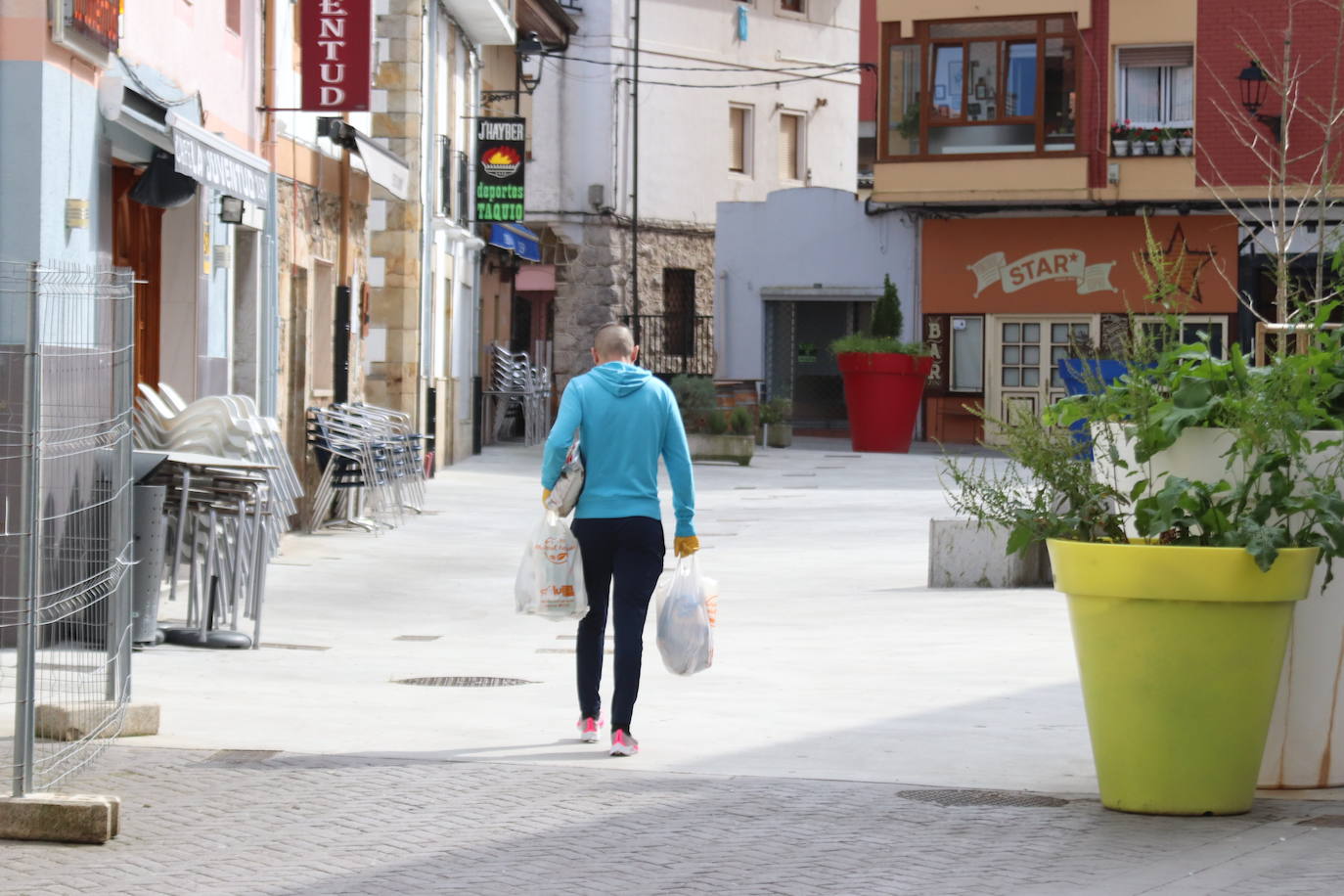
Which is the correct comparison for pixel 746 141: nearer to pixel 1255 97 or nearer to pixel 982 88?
pixel 982 88

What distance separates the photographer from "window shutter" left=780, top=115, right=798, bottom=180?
4266cm

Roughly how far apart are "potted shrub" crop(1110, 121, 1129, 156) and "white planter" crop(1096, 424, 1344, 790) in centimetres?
2638

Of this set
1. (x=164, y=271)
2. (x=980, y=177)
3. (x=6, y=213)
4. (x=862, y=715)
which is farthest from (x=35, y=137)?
(x=980, y=177)

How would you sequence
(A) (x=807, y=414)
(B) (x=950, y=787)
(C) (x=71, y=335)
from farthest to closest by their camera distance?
1. (A) (x=807, y=414)
2. (C) (x=71, y=335)
3. (B) (x=950, y=787)

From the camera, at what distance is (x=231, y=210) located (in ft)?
48.4

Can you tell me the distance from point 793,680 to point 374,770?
3.08m

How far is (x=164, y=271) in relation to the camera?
1442cm

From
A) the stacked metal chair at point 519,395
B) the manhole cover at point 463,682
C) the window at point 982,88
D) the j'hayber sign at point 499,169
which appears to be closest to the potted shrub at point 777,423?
the stacked metal chair at point 519,395

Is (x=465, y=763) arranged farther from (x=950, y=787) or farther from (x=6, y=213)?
(x=6, y=213)

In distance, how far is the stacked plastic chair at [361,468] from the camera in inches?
709

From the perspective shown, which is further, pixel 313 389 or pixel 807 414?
pixel 807 414

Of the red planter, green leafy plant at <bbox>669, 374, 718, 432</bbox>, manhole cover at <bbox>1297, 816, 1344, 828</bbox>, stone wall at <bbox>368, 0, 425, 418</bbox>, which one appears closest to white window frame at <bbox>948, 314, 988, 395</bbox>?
the red planter

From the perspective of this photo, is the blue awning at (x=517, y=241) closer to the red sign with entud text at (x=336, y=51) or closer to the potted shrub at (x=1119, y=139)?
the potted shrub at (x=1119, y=139)

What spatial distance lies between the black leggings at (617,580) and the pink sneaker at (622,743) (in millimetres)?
274
